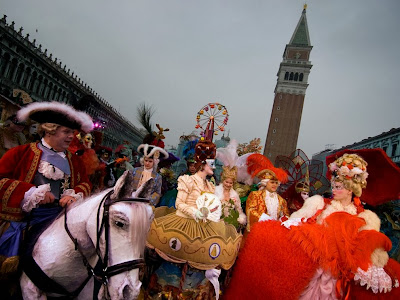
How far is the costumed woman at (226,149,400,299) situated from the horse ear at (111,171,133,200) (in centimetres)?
226

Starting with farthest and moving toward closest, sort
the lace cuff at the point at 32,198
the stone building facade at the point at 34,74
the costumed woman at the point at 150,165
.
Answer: the stone building facade at the point at 34,74
the costumed woman at the point at 150,165
the lace cuff at the point at 32,198

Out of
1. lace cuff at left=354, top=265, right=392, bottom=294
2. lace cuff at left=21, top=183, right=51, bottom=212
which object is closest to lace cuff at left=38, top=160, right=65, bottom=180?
lace cuff at left=21, top=183, right=51, bottom=212

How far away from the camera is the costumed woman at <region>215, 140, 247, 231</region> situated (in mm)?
4500

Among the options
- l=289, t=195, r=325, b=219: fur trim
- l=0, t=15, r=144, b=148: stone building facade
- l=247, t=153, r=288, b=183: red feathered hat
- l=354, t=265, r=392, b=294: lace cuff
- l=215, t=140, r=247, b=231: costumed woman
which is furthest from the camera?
l=0, t=15, r=144, b=148: stone building facade

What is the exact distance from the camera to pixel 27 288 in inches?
87.2

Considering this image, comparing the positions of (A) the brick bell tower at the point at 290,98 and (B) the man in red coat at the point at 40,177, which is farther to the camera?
(A) the brick bell tower at the point at 290,98

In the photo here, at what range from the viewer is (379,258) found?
9.43 feet

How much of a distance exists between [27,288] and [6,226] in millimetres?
705

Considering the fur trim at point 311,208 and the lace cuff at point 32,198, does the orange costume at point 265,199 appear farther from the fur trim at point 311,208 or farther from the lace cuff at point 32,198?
the lace cuff at point 32,198

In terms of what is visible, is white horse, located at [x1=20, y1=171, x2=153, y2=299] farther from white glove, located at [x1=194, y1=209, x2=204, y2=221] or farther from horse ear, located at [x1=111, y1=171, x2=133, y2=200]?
white glove, located at [x1=194, y1=209, x2=204, y2=221]

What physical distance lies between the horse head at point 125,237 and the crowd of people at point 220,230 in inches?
7.3

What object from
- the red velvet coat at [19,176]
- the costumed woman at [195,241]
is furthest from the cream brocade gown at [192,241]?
the red velvet coat at [19,176]

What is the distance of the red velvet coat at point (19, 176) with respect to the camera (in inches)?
96.3

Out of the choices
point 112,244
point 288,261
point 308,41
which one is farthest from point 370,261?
point 308,41
